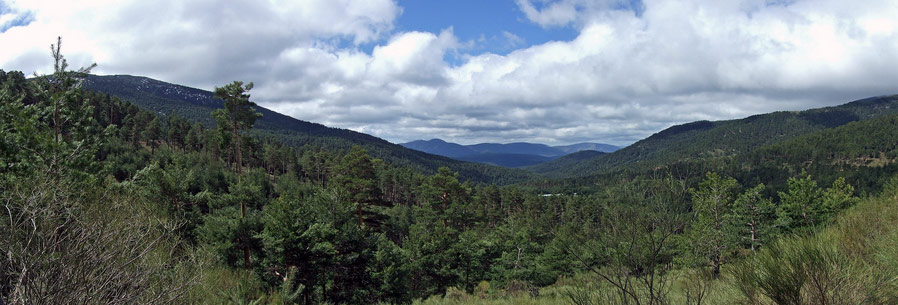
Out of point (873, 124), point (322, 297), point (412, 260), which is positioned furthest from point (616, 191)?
point (873, 124)

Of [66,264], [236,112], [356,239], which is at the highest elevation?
[236,112]

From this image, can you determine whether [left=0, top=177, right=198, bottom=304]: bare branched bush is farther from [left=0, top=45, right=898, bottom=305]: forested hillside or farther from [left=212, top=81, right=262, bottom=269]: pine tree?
[left=212, top=81, right=262, bottom=269]: pine tree

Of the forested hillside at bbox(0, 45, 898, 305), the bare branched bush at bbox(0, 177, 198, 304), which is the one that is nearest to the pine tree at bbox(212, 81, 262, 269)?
the forested hillside at bbox(0, 45, 898, 305)

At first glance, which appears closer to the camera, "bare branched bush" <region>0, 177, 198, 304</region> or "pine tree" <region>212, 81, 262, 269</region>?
"bare branched bush" <region>0, 177, 198, 304</region>

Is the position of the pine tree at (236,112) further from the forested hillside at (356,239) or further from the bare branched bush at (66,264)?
the bare branched bush at (66,264)

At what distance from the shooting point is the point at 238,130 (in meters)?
21.2

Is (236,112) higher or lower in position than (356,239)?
higher

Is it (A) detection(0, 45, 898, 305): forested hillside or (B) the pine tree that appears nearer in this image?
(A) detection(0, 45, 898, 305): forested hillside

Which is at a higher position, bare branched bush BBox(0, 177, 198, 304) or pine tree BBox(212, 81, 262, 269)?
pine tree BBox(212, 81, 262, 269)

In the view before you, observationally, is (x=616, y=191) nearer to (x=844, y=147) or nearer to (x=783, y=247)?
(x=783, y=247)

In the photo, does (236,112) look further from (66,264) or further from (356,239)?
(66,264)

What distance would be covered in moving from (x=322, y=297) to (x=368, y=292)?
280cm

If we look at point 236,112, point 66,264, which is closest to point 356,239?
point 236,112

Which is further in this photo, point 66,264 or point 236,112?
point 236,112
